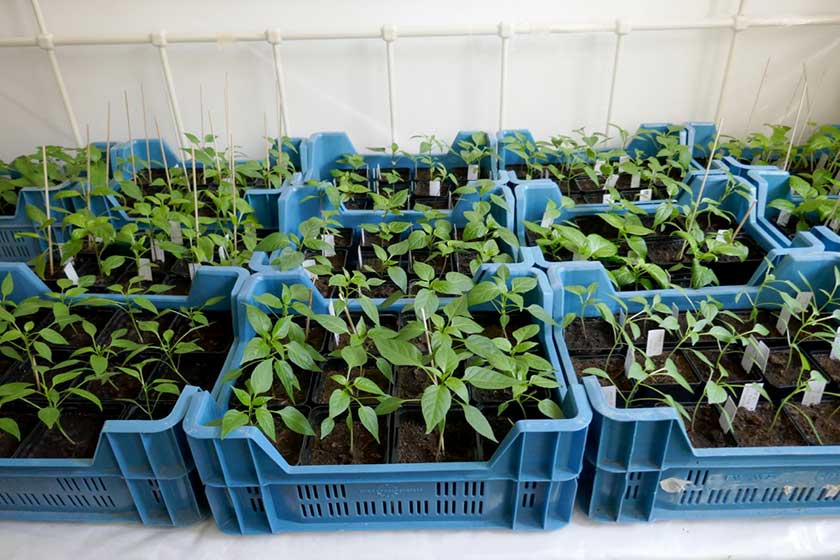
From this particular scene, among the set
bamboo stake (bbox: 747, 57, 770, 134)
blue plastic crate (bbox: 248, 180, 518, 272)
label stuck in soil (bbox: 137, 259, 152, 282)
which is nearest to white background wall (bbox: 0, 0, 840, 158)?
bamboo stake (bbox: 747, 57, 770, 134)

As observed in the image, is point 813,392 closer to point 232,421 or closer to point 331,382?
point 331,382

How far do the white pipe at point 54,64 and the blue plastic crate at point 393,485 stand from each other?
148 centimetres

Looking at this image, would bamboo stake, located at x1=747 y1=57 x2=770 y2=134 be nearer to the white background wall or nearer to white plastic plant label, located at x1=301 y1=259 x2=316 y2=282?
the white background wall

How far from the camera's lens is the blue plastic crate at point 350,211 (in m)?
1.54

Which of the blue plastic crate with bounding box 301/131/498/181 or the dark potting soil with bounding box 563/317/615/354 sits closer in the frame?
the dark potting soil with bounding box 563/317/615/354

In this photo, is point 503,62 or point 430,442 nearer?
point 430,442

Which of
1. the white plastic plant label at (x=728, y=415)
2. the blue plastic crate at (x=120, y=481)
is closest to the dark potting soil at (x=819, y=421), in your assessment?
the white plastic plant label at (x=728, y=415)

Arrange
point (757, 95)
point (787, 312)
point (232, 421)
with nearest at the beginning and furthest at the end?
point (232, 421) < point (787, 312) < point (757, 95)

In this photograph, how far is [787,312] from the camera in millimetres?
1213

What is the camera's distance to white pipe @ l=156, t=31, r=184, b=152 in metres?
1.82

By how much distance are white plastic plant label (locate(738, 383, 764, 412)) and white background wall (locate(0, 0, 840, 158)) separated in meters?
1.26

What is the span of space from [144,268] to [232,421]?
75 centimetres

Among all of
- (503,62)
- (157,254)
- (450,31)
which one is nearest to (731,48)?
(503,62)

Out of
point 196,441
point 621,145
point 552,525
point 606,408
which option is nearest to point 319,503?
point 196,441
